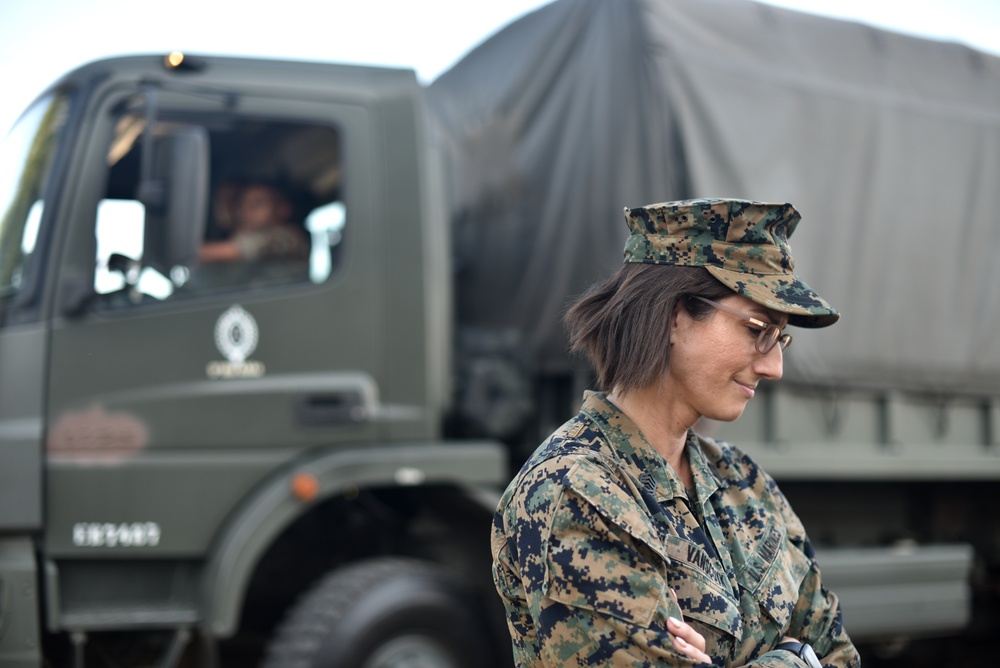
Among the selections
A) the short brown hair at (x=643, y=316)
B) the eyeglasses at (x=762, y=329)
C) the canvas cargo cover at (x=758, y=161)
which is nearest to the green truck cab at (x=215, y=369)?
the canvas cargo cover at (x=758, y=161)

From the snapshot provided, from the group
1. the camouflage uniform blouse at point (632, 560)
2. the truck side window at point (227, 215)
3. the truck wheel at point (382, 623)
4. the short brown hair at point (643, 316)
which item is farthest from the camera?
the truck wheel at point (382, 623)

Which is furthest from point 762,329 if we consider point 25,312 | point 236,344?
point 25,312

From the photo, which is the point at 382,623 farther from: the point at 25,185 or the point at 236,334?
the point at 25,185

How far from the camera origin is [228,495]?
12.6ft

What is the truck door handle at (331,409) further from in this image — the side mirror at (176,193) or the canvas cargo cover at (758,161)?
the canvas cargo cover at (758,161)

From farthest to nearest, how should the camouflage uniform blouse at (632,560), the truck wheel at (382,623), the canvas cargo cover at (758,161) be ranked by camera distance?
1. the canvas cargo cover at (758,161)
2. the truck wheel at (382,623)
3. the camouflage uniform blouse at (632,560)

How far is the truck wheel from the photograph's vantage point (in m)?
3.76

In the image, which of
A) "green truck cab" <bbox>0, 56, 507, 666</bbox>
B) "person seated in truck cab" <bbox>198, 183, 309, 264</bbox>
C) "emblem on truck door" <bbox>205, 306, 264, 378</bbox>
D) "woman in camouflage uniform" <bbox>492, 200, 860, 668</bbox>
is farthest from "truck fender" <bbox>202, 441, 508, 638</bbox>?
"woman in camouflage uniform" <bbox>492, 200, 860, 668</bbox>

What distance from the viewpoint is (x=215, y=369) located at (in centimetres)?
383

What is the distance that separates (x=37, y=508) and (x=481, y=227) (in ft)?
7.42

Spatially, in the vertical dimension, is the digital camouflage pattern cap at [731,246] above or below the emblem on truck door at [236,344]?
above

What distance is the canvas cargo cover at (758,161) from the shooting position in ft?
14.2

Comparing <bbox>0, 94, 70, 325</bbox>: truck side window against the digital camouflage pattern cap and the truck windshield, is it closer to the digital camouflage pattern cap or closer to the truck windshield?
the truck windshield

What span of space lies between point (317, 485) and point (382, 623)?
1.77ft
